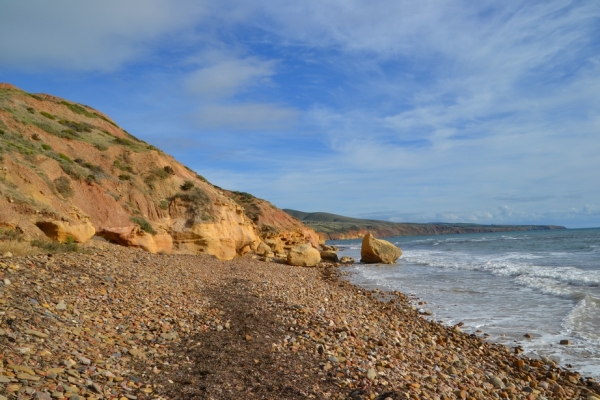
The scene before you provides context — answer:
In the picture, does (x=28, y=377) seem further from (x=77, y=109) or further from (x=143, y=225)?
(x=77, y=109)

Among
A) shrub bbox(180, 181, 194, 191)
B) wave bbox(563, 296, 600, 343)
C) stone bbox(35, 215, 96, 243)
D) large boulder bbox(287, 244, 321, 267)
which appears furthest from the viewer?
large boulder bbox(287, 244, 321, 267)

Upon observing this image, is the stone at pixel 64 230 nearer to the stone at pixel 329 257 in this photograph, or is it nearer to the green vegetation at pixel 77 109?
the green vegetation at pixel 77 109

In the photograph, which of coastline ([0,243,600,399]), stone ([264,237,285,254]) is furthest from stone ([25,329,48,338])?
Result: stone ([264,237,285,254])

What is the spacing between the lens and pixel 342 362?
720cm

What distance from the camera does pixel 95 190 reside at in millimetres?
20188

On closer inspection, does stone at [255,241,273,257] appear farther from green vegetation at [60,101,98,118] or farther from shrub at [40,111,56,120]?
shrub at [40,111,56,120]

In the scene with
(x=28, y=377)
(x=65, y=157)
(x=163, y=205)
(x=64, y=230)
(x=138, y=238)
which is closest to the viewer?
(x=28, y=377)

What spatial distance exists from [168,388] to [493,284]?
18366 millimetres

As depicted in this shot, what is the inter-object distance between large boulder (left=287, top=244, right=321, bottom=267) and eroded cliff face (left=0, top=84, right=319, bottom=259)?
3.44 meters

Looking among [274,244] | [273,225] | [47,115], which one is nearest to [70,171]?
[47,115]

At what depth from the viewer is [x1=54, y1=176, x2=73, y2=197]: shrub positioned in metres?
17.6

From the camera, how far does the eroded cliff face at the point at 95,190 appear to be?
1449 centimetres

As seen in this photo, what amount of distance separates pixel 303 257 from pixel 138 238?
1419 cm

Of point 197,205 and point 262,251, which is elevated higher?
point 197,205
